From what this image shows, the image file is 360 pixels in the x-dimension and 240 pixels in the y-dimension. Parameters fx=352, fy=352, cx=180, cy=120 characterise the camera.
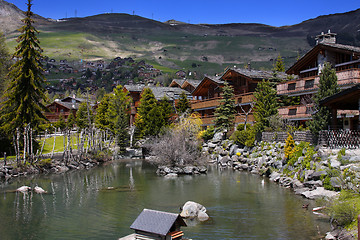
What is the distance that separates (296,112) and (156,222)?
32.5m

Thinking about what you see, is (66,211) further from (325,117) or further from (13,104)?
(13,104)

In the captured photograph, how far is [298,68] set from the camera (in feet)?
162

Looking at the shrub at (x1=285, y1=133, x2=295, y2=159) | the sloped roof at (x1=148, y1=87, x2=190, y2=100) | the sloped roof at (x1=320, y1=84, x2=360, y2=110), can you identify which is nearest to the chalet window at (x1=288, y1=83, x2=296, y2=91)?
the shrub at (x1=285, y1=133, x2=295, y2=159)

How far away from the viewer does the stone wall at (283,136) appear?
34.9 metres

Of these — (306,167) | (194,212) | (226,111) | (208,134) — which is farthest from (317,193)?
(208,134)

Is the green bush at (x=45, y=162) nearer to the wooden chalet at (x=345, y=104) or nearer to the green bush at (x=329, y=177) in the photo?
the green bush at (x=329, y=177)

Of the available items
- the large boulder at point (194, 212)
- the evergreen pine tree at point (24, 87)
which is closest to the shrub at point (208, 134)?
the evergreen pine tree at point (24, 87)

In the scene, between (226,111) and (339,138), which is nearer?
(339,138)

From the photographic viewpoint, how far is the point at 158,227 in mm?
14727

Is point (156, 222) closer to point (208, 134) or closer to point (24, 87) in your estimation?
point (24, 87)

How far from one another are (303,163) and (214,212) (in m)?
12.0

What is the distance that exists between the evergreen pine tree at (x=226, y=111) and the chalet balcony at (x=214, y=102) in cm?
141

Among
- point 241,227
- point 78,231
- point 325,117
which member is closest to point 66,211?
point 78,231

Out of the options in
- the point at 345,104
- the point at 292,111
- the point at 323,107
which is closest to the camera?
the point at 345,104
